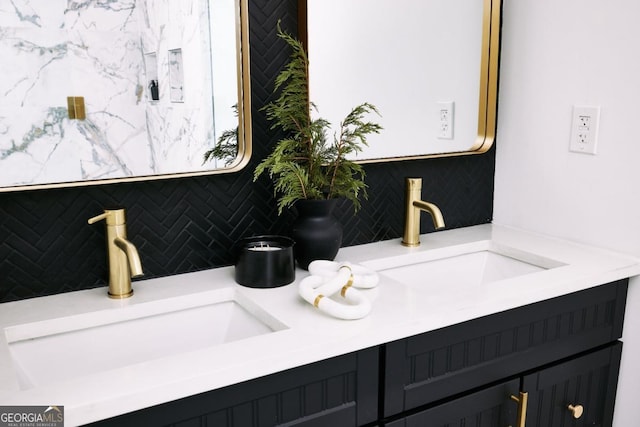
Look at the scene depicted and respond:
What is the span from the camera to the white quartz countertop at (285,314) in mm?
854

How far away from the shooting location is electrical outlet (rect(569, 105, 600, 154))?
4.86 ft

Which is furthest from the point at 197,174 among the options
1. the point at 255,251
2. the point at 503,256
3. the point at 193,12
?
the point at 503,256

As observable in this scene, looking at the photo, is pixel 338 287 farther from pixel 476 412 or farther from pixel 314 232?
pixel 476 412

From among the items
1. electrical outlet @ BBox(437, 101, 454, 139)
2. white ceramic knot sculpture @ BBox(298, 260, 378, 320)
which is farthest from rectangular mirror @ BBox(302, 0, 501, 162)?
white ceramic knot sculpture @ BBox(298, 260, 378, 320)

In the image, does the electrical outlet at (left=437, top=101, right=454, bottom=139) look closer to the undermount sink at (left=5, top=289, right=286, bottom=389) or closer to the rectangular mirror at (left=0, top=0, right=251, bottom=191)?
the rectangular mirror at (left=0, top=0, right=251, bottom=191)

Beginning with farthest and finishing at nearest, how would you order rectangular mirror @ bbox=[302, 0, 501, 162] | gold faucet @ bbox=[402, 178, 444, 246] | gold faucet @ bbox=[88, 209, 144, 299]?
gold faucet @ bbox=[402, 178, 444, 246], rectangular mirror @ bbox=[302, 0, 501, 162], gold faucet @ bbox=[88, 209, 144, 299]

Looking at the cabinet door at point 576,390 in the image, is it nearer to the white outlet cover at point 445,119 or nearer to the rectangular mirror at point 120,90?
the white outlet cover at point 445,119

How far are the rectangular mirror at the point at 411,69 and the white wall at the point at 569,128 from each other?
0.07 m

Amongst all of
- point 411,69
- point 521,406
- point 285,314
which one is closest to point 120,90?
point 285,314

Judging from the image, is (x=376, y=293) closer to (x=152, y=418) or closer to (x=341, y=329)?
(x=341, y=329)

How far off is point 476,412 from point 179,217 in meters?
0.73

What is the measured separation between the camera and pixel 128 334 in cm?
117

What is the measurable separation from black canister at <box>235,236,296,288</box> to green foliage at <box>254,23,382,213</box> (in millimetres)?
123

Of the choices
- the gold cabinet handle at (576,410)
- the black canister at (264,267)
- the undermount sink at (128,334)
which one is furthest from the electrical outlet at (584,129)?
the undermount sink at (128,334)
